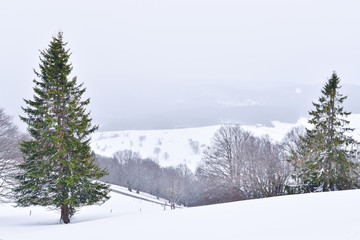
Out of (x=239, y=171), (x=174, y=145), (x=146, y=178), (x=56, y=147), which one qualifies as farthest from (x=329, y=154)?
(x=174, y=145)

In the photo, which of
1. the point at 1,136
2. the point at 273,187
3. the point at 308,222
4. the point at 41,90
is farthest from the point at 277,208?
the point at 1,136

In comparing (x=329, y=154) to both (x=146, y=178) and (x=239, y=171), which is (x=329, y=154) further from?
(x=146, y=178)

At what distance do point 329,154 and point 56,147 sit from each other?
2001 centimetres

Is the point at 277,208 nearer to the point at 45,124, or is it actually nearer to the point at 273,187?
the point at 45,124

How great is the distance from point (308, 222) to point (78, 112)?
14.4 m

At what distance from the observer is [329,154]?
20125 mm

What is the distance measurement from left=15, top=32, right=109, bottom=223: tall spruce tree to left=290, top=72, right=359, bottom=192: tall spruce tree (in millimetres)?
16356

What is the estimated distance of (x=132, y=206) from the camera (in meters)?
37.4

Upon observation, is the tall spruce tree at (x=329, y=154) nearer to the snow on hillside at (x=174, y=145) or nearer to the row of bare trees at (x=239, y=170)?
the row of bare trees at (x=239, y=170)

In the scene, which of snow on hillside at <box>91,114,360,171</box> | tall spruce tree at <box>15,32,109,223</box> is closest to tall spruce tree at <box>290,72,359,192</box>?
tall spruce tree at <box>15,32,109,223</box>

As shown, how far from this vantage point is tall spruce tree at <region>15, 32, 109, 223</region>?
1492cm

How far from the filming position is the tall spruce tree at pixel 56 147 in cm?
1492

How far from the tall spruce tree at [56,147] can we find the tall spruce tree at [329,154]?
16356 mm

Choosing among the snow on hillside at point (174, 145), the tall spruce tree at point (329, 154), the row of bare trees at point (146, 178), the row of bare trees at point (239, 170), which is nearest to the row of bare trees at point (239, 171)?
the row of bare trees at point (239, 170)
